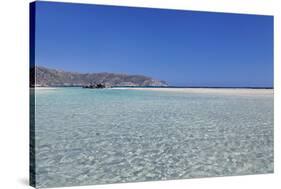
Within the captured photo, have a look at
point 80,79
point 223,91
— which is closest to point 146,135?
point 80,79

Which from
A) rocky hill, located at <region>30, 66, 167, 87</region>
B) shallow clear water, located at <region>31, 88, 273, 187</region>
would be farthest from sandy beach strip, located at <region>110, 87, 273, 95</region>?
rocky hill, located at <region>30, 66, 167, 87</region>

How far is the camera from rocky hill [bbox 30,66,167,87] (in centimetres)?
805

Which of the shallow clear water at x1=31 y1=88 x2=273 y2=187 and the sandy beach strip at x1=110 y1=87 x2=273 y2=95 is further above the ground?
the sandy beach strip at x1=110 y1=87 x2=273 y2=95

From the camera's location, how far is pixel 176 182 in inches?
338

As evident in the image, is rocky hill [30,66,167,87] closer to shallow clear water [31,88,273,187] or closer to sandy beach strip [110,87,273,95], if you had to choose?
A: shallow clear water [31,88,273,187]

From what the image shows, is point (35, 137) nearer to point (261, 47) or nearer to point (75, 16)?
point (75, 16)

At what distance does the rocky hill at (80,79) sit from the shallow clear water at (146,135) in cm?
15

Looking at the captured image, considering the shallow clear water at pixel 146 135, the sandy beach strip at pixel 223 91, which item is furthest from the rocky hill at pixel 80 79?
the sandy beach strip at pixel 223 91

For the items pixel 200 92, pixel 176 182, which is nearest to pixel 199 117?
pixel 200 92

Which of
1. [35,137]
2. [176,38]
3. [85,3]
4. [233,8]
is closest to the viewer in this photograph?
[35,137]

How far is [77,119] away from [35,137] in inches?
30.1

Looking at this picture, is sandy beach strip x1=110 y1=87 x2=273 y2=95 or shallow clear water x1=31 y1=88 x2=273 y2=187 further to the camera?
sandy beach strip x1=110 y1=87 x2=273 y2=95

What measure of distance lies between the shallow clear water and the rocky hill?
15cm

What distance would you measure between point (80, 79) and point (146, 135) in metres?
1.51
